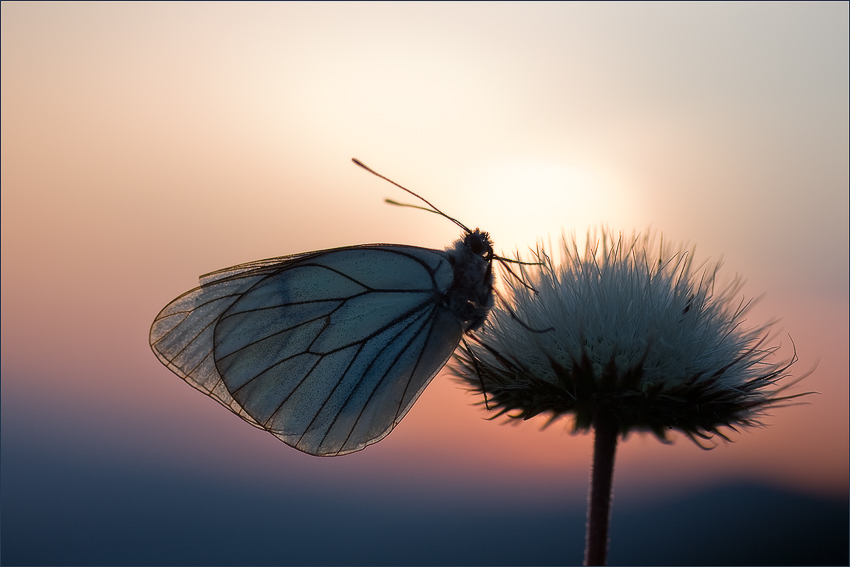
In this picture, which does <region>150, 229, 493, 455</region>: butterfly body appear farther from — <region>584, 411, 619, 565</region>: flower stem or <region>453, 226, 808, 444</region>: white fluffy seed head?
<region>584, 411, 619, 565</region>: flower stem

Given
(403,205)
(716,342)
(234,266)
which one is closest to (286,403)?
(234,266)

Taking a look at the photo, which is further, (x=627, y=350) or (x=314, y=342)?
(x=314, y=342)

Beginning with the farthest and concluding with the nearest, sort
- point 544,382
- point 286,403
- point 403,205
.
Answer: point 286,403
point 403,205
point 544,382

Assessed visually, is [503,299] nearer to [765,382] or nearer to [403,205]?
[403,205]

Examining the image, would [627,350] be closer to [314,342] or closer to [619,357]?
[619,357]

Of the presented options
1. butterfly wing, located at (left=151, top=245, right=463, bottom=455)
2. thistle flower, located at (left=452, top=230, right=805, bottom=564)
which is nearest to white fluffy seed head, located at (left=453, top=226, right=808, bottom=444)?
thistle flower, located at (left=452, top=230, right=805, bottom=564)

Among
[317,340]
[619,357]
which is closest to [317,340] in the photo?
[317,340]
